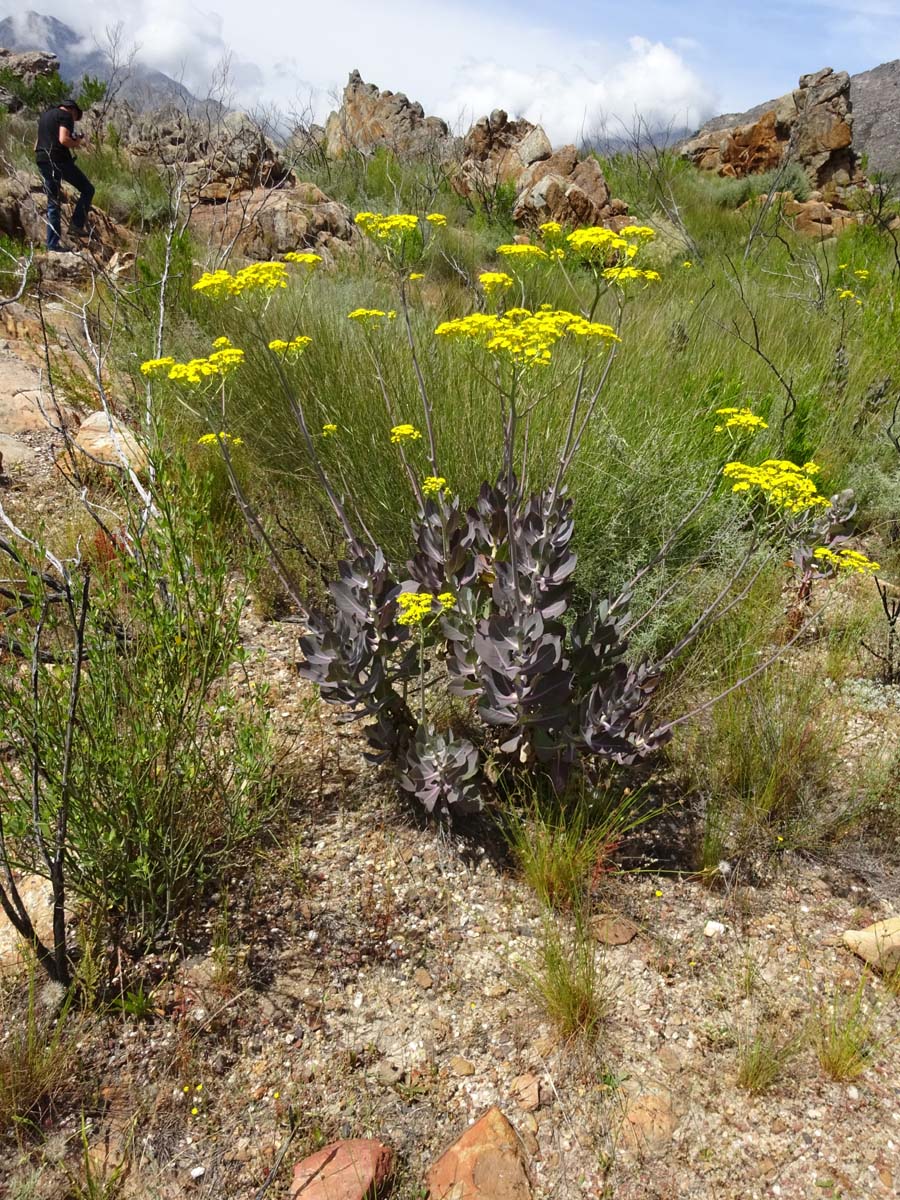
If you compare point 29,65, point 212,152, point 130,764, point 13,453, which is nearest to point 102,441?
point 13,453

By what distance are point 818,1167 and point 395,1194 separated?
826 mm

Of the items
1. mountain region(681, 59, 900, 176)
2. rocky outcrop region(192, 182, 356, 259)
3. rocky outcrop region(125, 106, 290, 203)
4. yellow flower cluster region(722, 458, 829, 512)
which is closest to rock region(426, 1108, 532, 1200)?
yellow flower cluster region(722, 458, 829, 512)

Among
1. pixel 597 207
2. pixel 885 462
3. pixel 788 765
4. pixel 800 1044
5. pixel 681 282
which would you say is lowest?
pixel 800 1044

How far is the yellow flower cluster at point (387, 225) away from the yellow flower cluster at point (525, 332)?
1.31ft

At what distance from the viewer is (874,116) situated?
26.6 m

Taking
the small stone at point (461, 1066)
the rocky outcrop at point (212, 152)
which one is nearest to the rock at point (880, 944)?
the small stone at point (461, 1066)

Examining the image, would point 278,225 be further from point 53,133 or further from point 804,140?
point 804,140

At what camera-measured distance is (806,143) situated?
14.3 metres

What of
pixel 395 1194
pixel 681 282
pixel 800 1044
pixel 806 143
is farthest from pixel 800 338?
pixel 806 143

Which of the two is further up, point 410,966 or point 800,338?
point 800,338

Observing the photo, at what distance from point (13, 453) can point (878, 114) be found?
33393 millimetres

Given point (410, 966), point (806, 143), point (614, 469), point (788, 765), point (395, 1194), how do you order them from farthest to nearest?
1. point (806, 143)
2. point (614, 469)
3. point (788, 765)
4. point (410, 966)
5. point (395, 1194)

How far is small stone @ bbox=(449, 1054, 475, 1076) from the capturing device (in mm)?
1629

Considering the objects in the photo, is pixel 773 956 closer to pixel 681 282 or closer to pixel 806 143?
pixel 681 282
